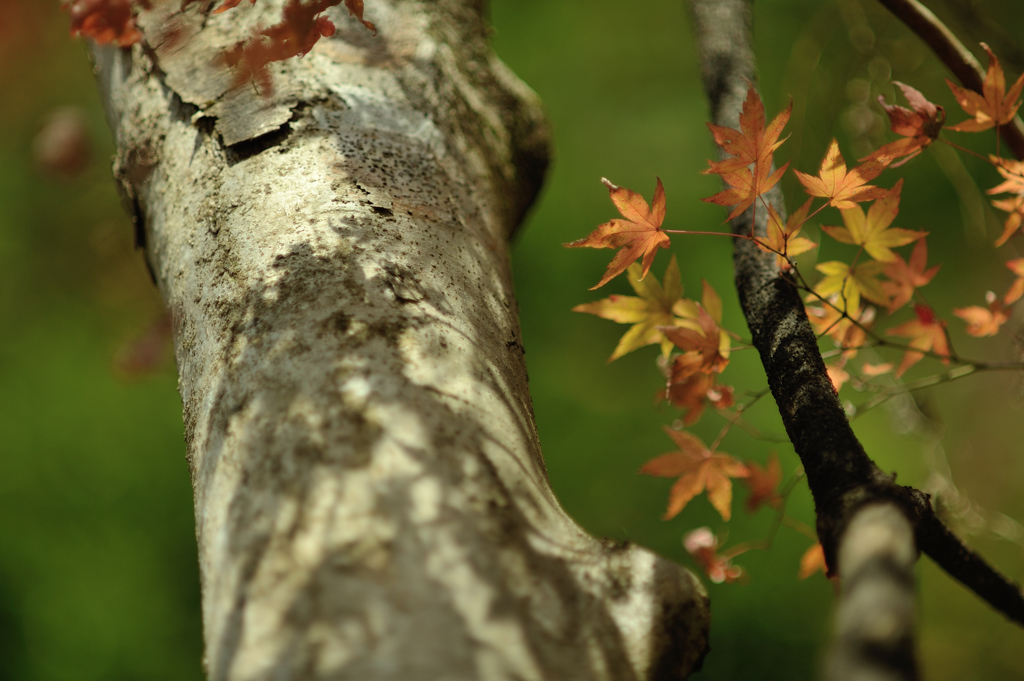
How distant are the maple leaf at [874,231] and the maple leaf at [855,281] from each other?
21 millimetres

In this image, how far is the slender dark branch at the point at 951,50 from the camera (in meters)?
0.79

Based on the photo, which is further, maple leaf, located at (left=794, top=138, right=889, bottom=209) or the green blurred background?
the green blurred background

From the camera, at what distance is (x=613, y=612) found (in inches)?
18.4

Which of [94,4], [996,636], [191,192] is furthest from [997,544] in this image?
[94,4]

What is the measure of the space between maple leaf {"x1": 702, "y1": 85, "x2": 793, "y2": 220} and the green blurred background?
1.21 m

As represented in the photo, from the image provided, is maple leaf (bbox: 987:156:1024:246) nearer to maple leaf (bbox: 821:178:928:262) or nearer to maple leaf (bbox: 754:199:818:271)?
maple leaf (bbox: 821:178:928:262)

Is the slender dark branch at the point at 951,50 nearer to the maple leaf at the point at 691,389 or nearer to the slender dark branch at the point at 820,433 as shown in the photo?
the slender dark branch at the point at 820,433

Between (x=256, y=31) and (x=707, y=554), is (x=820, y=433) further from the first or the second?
(x=256, y=31)

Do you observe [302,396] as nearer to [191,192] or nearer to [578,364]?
[191,192]

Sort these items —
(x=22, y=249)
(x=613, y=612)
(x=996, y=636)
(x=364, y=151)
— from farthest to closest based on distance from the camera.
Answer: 1. (x=22, y=249)
2. (x=996, y=636)
3. (x=364, y=151)
4. (x=613, y=612)

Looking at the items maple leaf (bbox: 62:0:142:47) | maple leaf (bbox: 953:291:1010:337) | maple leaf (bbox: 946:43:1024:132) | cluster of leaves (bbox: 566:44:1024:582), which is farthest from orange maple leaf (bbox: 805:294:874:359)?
maple leaf (bbox: 62:0:142:47)

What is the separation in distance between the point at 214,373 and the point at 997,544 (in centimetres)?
255

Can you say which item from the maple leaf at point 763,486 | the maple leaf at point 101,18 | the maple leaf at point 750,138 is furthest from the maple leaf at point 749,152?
the maple leaf at point 101,18

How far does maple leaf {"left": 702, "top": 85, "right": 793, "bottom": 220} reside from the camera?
613mm
